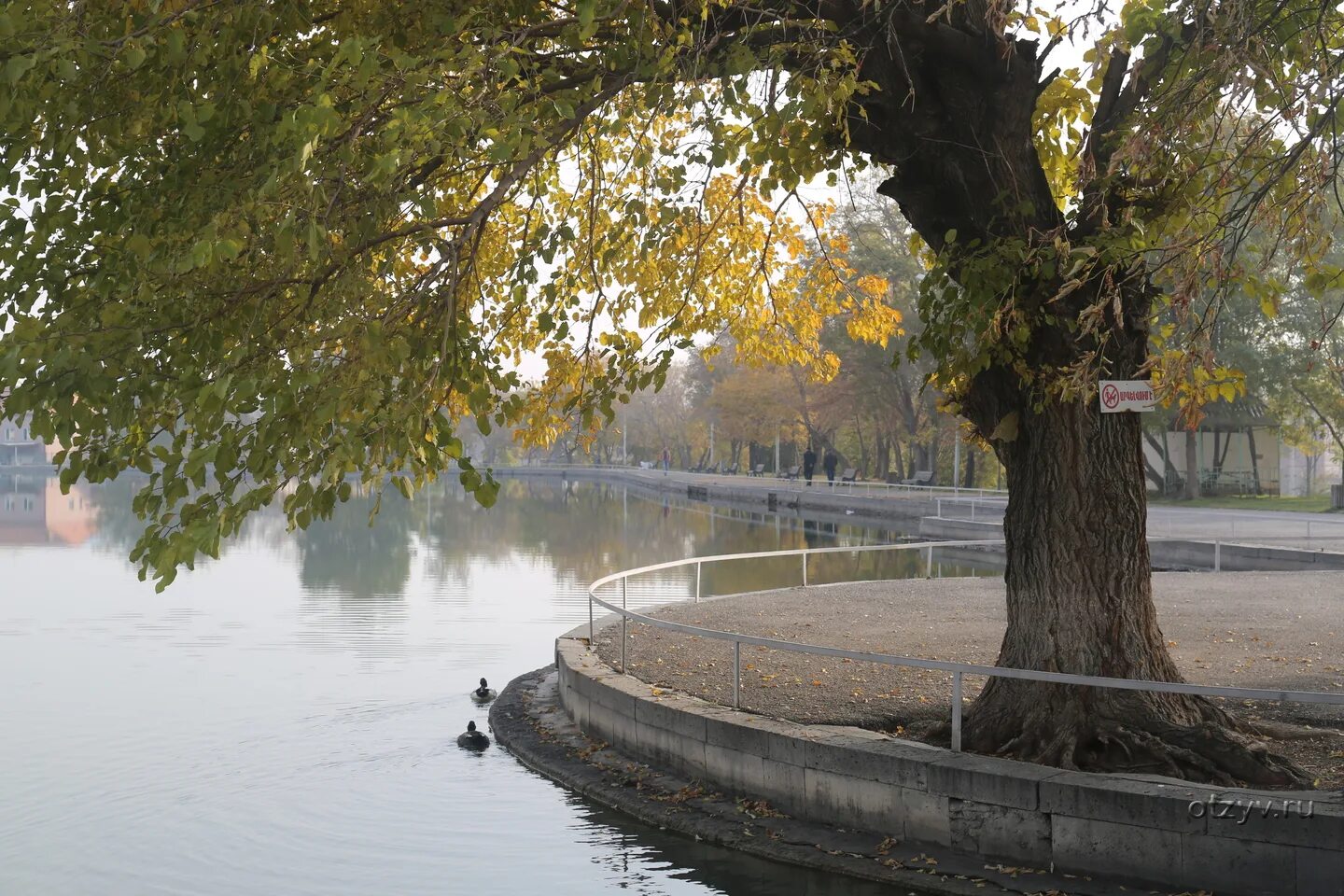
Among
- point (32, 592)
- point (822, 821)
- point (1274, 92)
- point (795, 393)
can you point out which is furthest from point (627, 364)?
point (795, 393)

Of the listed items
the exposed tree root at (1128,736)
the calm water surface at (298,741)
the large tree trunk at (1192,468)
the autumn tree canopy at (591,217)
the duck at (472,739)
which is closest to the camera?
the autumn tree canopy at (591,217)

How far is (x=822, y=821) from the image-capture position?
934 cm

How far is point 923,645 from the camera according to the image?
46.1 ft

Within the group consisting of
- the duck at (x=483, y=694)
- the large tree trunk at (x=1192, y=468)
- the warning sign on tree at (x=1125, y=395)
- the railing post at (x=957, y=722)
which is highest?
the warning sign on tree at (x=1125, y=395)

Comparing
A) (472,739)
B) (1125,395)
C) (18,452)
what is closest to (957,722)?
(1125,395)

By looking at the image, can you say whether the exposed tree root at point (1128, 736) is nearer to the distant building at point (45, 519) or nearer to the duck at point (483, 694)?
the duck at point (483, 694)

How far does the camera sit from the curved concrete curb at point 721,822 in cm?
822

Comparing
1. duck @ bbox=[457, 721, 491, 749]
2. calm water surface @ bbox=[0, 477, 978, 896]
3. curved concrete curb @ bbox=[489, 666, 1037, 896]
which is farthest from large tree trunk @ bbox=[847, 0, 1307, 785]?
duck @ bbox=[457, 721, 491, 749]

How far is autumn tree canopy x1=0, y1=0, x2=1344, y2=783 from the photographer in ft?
21.8

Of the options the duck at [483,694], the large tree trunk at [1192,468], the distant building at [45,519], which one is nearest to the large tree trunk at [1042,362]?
the duck at [483,694]

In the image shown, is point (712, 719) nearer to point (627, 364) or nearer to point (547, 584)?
point (627, 364)

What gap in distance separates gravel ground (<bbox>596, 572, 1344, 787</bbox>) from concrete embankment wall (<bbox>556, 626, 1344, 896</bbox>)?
73 centimetres

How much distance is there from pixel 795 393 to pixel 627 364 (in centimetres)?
5834

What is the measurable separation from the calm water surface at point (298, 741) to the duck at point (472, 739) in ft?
0.43
